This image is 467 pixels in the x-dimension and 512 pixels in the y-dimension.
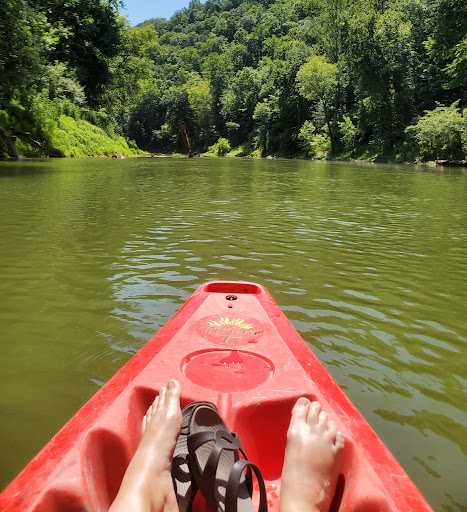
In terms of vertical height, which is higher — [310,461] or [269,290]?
[310,461]

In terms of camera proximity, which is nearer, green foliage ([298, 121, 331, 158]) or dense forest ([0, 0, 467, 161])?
dense forest ([0, 0, 467, 161])

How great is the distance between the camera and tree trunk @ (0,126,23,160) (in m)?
19.6

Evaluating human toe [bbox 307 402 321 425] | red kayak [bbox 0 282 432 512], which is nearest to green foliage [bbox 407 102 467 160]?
red kayak [bbox 0 282 432 512]

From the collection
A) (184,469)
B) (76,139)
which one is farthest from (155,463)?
(76,139)

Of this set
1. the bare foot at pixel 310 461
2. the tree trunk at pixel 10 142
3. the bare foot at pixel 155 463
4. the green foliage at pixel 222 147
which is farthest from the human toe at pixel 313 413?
the green foliage at pixel 222 147

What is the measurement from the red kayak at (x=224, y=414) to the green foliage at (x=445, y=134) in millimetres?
26291

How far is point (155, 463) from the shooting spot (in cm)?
151

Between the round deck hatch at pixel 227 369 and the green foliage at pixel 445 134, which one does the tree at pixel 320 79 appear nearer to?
the green foliage at pixel 445 134

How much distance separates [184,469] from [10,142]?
22559mm

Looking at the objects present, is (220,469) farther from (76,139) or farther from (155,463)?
(76,139)

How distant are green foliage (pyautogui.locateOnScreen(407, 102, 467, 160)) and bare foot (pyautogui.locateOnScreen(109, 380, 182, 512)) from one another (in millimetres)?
27019

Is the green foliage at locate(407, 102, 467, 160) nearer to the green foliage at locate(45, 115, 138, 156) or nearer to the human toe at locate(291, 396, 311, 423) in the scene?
the green foliage at locate(45, 115, 138, 156)

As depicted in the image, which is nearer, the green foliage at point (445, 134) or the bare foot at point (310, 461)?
the bare foot at point (310, 461)

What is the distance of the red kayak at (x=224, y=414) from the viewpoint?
129cm
